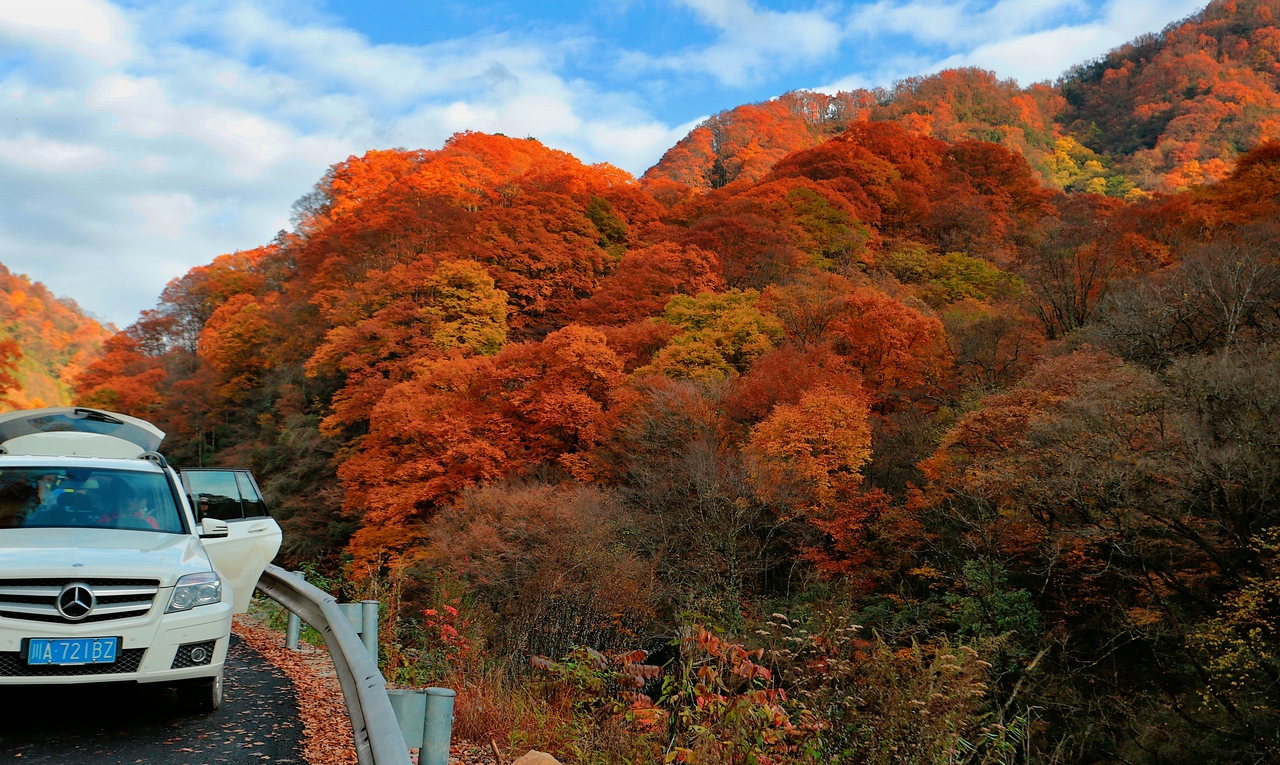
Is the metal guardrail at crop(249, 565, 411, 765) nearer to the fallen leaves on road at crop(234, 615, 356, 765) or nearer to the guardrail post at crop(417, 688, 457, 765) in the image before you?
the guardrail post at crop(417, 688, 457, 765)

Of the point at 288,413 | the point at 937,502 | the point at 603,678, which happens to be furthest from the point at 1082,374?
the point at 288,413

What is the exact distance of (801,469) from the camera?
20.4 m

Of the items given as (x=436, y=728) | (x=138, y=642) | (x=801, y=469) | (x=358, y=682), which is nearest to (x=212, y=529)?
(x=138, y=642)

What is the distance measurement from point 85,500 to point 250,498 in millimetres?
2487

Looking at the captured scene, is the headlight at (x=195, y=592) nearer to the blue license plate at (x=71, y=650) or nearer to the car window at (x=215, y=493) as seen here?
the blue license plate at (x=71, y=650)

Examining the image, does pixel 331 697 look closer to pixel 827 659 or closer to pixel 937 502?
pixel 827 659

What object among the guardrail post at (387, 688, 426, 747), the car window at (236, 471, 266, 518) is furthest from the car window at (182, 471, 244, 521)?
the guardrail post at (387, 688, 426, 747)

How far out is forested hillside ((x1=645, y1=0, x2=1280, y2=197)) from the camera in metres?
75.2

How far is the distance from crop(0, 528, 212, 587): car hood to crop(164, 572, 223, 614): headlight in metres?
0.05

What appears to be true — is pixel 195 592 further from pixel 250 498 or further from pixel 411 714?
pixel 250 498

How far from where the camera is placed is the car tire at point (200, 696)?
4.84 meters

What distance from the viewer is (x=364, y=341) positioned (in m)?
36.6

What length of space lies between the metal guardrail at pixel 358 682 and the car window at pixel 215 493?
3.40 feet

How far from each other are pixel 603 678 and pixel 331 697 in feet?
6.31
